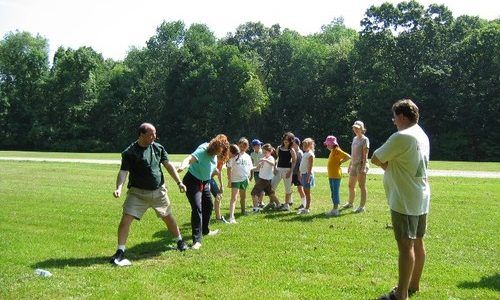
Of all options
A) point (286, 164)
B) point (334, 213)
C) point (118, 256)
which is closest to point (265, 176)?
point (286, 164)

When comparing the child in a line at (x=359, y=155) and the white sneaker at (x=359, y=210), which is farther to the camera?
the white sneaker at (x=359, y=210)

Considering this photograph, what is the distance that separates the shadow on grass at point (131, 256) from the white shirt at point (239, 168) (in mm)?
2400

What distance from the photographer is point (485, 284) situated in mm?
6531

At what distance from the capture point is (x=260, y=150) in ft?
45.5

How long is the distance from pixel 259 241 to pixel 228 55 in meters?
57.4

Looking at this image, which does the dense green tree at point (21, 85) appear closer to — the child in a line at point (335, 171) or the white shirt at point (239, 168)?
the white shirt at point (239, 168)

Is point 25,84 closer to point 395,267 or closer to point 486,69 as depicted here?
point 486,69

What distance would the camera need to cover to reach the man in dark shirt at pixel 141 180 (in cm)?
766

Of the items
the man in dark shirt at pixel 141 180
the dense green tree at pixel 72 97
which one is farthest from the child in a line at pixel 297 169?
the dense green tree at pixel 72 97

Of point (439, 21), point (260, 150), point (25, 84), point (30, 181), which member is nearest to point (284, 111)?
point (439, 21)

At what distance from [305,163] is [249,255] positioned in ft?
14.9

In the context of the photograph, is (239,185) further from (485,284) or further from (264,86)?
(264,86)

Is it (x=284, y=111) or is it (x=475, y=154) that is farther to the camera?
(x=284, y=111)

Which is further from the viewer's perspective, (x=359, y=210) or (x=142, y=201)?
(x=359, y=210)
